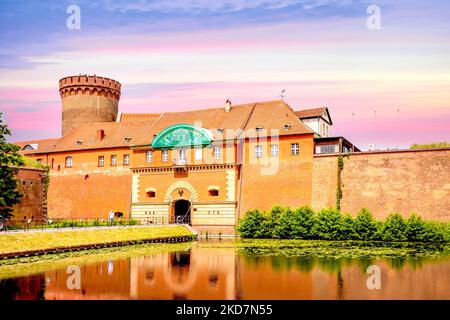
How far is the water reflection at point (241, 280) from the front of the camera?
1633cm

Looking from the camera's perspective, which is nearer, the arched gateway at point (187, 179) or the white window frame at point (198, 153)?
the arched gateway at point (187, 179)

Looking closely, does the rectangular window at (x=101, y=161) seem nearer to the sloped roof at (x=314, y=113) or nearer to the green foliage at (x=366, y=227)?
the sloped roof at (x=314, y=113)

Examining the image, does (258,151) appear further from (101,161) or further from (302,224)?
(101,161)

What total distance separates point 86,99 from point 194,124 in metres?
16.1

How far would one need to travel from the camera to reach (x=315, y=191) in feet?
120

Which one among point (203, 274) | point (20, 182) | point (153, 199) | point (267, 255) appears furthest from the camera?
point (153, 199)

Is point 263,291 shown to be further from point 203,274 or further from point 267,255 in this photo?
point 267,255

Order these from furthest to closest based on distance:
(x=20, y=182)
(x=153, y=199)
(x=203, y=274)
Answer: (x=153, y=199), (x=20, y=182), (x=203, y=274)

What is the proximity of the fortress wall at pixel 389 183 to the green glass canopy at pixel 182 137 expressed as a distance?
9.42 m

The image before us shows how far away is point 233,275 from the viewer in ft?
65.8

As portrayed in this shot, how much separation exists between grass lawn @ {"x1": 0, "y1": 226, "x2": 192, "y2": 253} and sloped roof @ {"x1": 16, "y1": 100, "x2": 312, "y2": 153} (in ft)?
32.3

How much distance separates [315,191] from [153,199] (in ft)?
46.5

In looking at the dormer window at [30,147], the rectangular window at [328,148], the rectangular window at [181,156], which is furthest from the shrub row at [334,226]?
the dormer window at [30,147]

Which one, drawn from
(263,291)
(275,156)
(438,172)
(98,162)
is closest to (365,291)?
(263,291)
